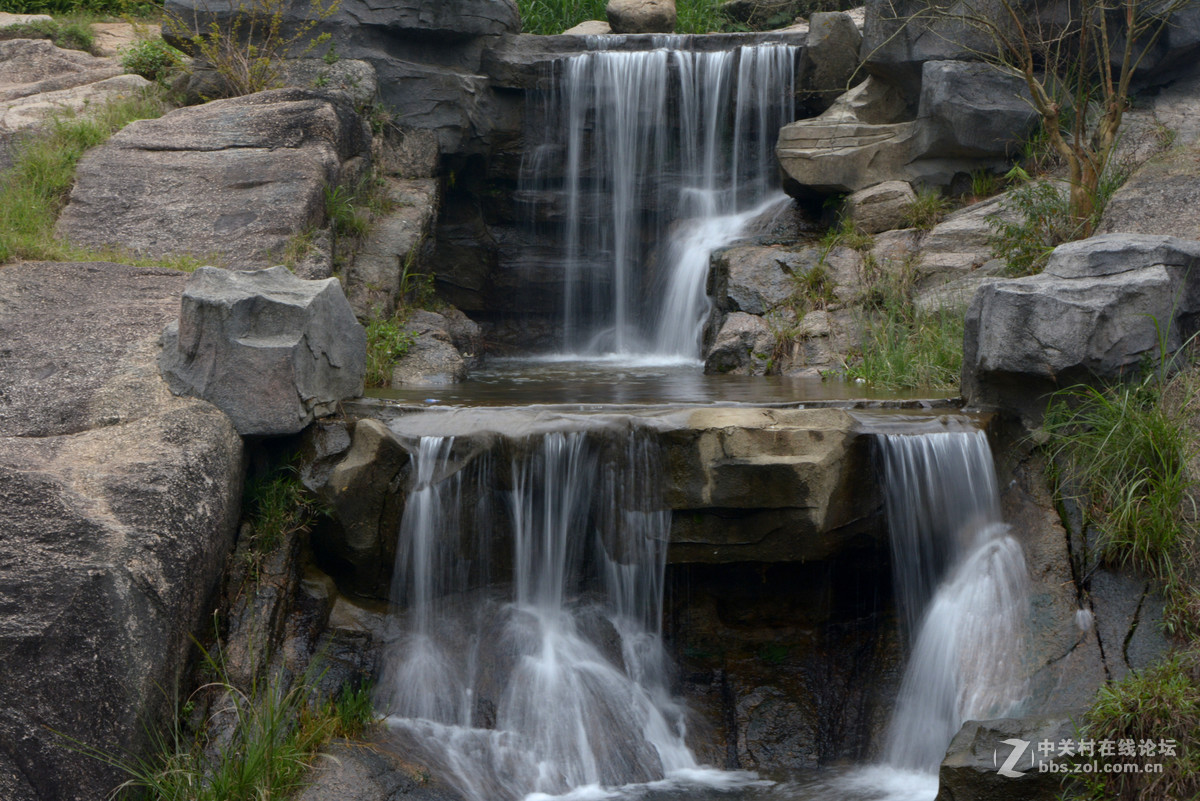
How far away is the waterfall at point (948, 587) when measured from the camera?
14.4 feet

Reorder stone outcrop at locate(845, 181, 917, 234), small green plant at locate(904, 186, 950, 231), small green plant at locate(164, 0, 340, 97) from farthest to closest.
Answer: small green plant at locate(164, 0, 340, 97)
stone outcrop at locate(845, 181, 917, 234)
small green plant at locate(904, 186, 950, 231)

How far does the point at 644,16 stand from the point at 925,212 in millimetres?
5494

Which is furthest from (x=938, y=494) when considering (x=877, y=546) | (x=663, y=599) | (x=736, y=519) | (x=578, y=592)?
(x=578, y=592)

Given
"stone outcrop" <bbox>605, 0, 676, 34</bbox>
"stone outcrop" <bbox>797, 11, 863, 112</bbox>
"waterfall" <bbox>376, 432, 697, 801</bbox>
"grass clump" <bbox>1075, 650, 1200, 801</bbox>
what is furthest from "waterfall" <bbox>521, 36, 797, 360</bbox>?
"grass clump" <bbox>1075, 650, 1200, 801</bbox>

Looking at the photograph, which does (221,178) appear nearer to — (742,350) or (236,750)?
(742,350)

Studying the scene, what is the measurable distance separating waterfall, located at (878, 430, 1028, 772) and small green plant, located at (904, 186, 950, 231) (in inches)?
177

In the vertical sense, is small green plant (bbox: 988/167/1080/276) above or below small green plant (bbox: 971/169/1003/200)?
below

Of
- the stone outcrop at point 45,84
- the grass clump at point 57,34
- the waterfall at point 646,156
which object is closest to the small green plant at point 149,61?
the stone outcrop at point 45,84

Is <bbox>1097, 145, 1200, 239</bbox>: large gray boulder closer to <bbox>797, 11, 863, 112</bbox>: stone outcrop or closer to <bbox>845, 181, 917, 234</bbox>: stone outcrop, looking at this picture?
<bbox>845, 181, 917, 234</bbox>: stone outcrop

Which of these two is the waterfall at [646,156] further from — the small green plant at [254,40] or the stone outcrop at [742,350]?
the small green plant at [254,40]

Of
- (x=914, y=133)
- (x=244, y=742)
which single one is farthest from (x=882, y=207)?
(x=244, y=742)

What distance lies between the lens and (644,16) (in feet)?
41.9

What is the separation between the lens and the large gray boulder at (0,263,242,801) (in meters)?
3.41

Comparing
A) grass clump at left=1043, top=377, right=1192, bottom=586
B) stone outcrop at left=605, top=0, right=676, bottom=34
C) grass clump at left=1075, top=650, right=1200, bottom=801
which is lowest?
grass clump at left=1075, top=650, right=1200, bottom=801
